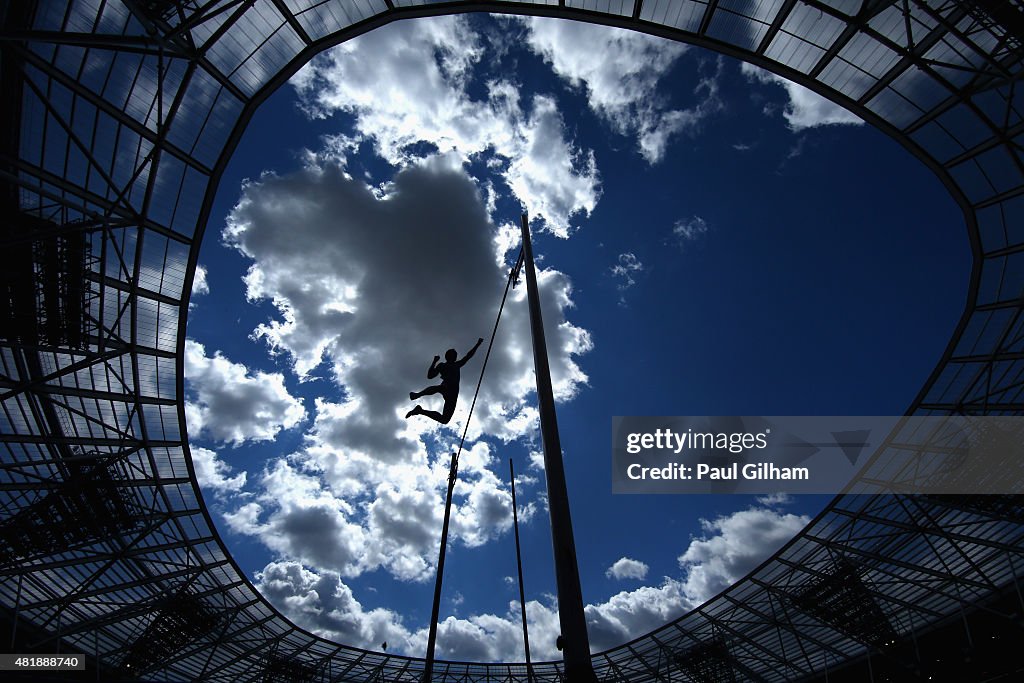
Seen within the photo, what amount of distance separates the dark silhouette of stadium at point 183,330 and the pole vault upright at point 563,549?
11017 millimetres

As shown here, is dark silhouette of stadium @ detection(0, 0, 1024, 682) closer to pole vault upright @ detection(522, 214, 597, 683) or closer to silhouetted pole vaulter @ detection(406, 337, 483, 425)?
silhouetted pole vaulter @ detection(406, 337, 483, 425)

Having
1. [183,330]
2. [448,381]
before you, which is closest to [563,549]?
[448,381]

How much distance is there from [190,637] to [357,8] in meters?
31.4

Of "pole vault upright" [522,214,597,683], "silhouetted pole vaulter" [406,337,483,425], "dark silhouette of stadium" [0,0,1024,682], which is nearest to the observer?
"pole vault upright" [522,214,597,683]

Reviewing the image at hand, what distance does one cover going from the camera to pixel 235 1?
467 inches

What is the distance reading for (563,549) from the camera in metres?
4.54

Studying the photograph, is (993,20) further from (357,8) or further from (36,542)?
(36,542)

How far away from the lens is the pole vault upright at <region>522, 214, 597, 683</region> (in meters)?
4.05

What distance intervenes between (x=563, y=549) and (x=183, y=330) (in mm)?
19671

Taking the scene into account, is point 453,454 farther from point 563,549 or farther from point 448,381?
point 563,549

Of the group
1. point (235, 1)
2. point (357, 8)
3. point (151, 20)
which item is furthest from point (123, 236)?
point (357, 8)

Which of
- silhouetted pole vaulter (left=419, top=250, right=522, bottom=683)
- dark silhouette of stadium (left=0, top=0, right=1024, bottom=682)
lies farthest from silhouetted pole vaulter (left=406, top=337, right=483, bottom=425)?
dark silhouette of stadium (left=0, top=0, right=1024, bottom=682)

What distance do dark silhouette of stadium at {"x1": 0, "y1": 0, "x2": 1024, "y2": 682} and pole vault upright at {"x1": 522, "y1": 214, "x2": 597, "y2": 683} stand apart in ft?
36.1

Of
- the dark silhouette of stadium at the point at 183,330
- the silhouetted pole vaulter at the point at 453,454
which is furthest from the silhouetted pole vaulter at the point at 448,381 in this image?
the dark silhouette of stadium at the point at 183,330
